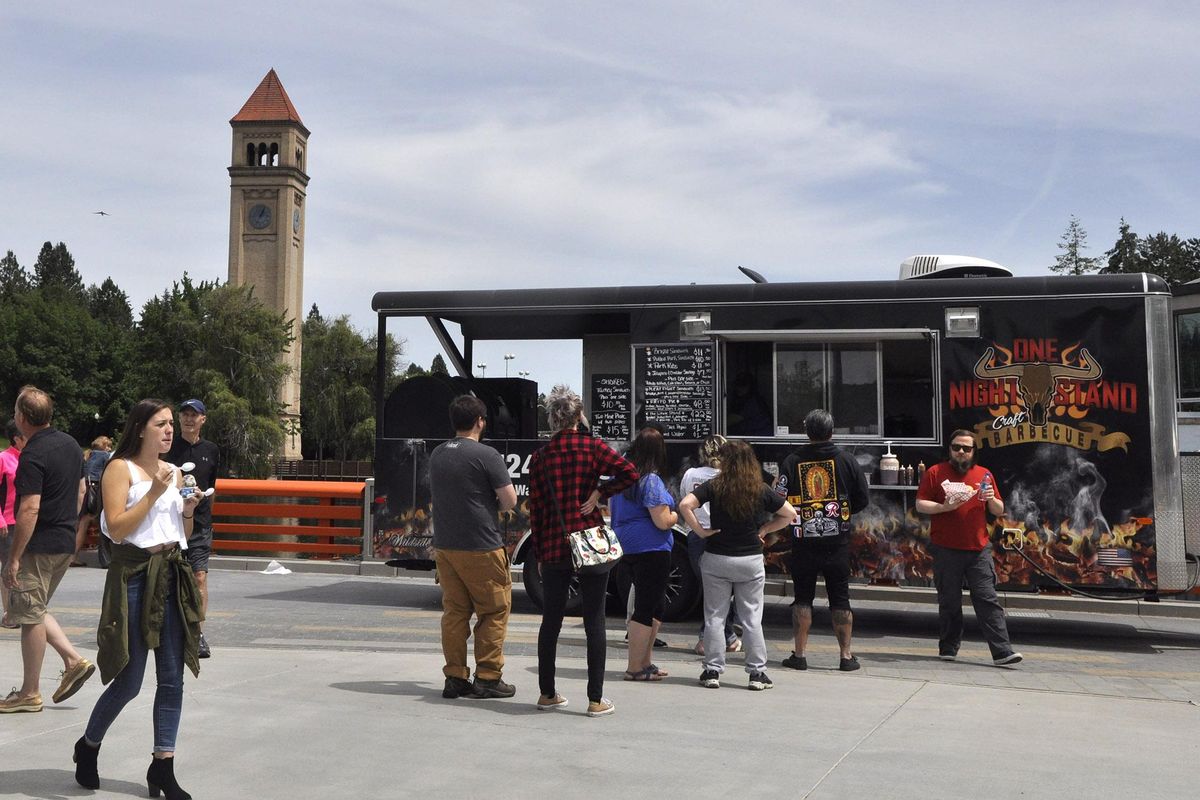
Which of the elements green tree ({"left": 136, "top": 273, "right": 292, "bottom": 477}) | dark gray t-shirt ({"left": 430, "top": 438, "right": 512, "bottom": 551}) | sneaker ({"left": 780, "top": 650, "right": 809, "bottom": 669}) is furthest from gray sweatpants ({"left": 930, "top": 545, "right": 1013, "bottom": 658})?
green tree ({"left": 136, "top": 273, "right": 292, "bottom": 477})

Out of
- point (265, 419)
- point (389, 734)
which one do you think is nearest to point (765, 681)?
point (389, 734)

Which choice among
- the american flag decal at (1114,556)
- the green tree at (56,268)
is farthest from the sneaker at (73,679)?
the green tree at (56,268)

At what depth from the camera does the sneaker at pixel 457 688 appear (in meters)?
6.89

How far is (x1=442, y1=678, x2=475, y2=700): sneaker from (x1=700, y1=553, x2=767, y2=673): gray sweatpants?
160 centimetres

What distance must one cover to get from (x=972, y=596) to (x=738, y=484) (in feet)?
8.92

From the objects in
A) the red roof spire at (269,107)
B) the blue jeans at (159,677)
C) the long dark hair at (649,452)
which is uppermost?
the red roof spire at (269,107)

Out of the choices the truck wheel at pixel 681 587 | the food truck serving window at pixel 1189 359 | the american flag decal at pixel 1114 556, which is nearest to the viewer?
the american flag decal at pixel 1114 556

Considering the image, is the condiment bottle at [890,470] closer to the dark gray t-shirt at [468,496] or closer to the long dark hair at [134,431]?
the dark gray t-shirt at [468,496]

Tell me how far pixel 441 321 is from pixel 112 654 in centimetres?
736

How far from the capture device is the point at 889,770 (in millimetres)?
5426

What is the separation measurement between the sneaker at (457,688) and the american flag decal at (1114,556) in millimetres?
5558

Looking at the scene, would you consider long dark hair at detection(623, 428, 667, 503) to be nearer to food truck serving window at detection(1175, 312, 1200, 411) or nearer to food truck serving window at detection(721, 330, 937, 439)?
food truck serving window at detection(721, 330, 937, 439)

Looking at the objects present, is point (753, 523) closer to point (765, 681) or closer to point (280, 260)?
point (765, 681)

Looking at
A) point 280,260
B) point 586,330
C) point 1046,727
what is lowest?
point 1046,727
